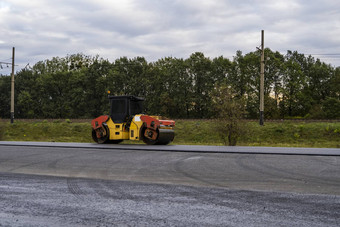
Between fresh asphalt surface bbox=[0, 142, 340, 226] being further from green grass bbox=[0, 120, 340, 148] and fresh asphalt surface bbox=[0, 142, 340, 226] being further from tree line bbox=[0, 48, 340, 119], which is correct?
tree line bbox=[0, 48, 340, 119]

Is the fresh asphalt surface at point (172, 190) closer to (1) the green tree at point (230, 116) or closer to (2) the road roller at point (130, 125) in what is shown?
(2) the road roller at point (130, 125)

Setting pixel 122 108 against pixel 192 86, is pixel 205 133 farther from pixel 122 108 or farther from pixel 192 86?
pixel 192 86

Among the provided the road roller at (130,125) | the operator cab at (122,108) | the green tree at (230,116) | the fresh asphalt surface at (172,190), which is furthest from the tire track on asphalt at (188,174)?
the green tree at (230,116)

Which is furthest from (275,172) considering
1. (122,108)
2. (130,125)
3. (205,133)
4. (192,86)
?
(192,86)

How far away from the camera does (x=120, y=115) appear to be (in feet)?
57.6

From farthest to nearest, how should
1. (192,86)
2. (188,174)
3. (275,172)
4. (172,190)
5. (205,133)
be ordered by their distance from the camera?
(192,86)
(205,133)
(275,172)
(188,174)
(172,190)

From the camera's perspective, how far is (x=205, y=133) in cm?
3009

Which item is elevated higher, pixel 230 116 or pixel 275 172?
pixel 230 116

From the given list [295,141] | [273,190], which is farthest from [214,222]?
[295,141]

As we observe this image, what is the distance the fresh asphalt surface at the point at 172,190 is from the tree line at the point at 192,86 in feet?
117

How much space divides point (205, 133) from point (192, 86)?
2269 cm

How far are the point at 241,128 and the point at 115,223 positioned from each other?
1567 cm

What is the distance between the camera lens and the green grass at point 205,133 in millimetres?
→ 26141

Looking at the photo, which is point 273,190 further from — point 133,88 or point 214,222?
point 133,88
